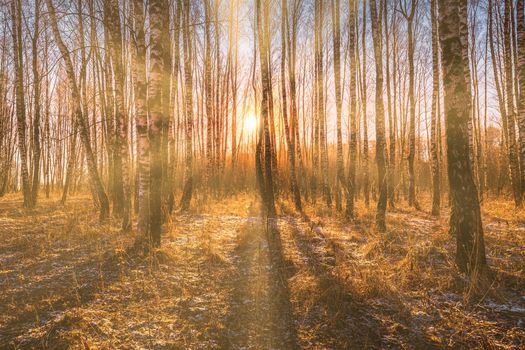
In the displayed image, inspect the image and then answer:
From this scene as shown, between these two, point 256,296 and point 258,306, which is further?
point 256,296

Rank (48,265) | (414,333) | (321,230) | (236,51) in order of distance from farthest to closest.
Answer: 1. (236,51)
2. (321,230)
3. (48,265)
4. (414,333)

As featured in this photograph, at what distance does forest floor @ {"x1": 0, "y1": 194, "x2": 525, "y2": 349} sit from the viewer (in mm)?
2393

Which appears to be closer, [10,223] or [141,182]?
[141,182]

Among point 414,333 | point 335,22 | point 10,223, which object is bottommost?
point 414,333

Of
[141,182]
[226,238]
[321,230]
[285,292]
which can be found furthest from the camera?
[321,230]

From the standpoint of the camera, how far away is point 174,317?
278cm

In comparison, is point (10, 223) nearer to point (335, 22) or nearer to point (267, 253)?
point (267, 253)

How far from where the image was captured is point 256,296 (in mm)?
3281

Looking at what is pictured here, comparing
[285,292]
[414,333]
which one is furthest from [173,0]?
[414,333]

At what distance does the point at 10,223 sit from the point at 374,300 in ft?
29.4

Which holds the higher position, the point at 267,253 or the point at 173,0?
the point at 173,0

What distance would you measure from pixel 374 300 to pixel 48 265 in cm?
477

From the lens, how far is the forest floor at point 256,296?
7.85ft

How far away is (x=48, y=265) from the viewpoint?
4188 millimetres
